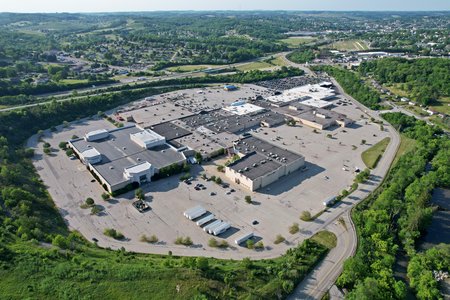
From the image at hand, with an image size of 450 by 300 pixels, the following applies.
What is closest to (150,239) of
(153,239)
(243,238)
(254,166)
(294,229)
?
(153,239)

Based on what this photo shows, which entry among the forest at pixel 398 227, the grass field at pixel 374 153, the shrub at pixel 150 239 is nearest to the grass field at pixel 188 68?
the grass field at pixel 374 153

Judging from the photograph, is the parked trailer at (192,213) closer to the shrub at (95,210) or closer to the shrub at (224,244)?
the shrub at (224,244)

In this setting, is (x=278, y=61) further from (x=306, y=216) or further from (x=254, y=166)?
(x=306, y=216)

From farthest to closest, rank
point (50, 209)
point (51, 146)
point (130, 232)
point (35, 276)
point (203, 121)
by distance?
1. point (203, 121)
2. point (51, 146)
3. point (50, 209)
4. point (130, 232)
5. point (35, 276)

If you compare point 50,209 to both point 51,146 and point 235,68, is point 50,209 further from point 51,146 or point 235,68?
point 235,68

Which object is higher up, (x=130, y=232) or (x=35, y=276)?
(x=35, y=276)

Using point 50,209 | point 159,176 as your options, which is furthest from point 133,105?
point 50,209
